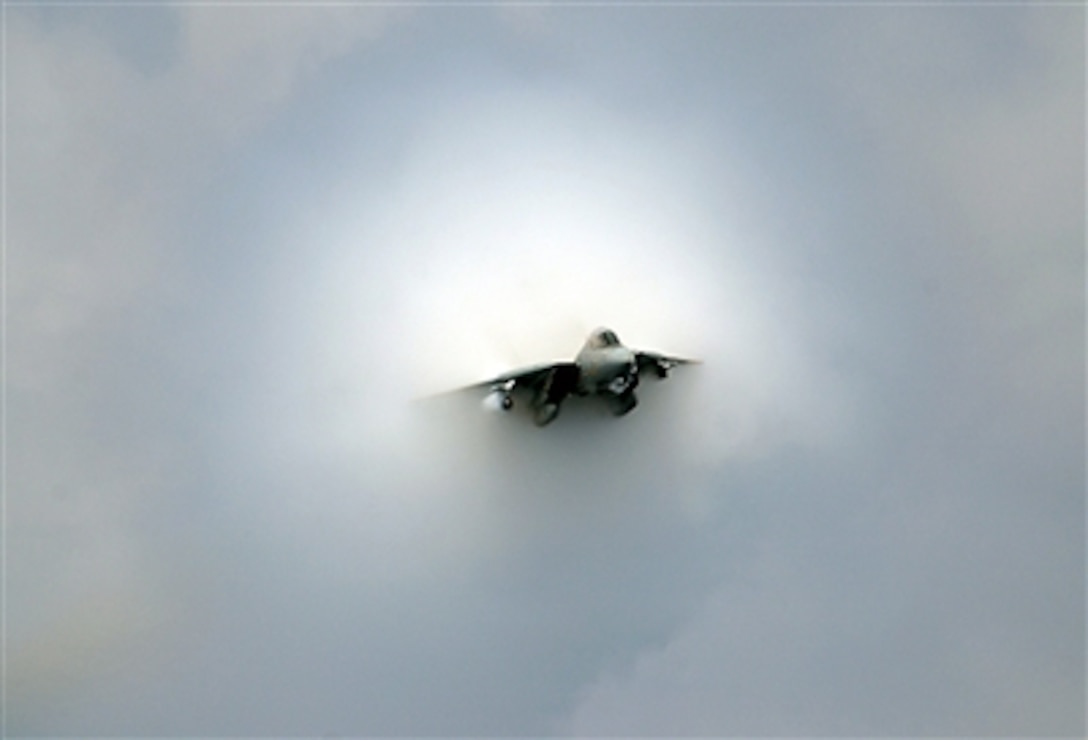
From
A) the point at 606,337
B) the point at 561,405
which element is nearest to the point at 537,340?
the point at 561,405

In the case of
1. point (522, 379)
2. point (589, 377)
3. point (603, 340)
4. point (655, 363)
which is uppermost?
point (655, 363)

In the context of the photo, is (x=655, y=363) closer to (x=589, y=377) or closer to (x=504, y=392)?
(x=589, y=377)

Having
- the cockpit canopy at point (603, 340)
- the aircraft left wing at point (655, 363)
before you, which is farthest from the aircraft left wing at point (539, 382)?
the aircraft left wing at point (655, 363)

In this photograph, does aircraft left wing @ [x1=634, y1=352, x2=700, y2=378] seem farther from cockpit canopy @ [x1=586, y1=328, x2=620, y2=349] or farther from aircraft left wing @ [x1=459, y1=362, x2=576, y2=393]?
aircraft left wing @ [x1=459, y1=362, x2=576, y2=393]

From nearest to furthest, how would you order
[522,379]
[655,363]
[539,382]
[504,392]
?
[522,379] < [504,392] < [539,382] < [655,363]

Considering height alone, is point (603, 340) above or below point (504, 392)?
below

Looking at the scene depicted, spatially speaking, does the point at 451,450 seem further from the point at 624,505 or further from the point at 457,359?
the point at 624,505

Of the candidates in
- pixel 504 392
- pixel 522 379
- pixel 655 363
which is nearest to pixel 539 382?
pixel 522 379

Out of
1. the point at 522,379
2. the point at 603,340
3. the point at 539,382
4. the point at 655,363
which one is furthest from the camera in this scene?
the point at 655,363

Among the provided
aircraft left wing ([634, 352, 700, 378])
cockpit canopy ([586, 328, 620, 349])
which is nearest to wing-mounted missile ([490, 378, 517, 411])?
cockpit canopy ([586, 328, 620, 349])
